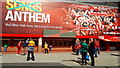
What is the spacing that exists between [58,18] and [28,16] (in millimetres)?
5151

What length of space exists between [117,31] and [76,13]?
9.39 meters

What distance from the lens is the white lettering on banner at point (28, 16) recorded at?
2410cm

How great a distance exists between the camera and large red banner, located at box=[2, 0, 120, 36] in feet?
79.6

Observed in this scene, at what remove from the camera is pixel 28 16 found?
25016 mm

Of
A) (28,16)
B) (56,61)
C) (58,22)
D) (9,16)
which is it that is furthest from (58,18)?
(56,61)

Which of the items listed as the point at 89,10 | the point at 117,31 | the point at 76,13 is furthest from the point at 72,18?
the point at 117,31

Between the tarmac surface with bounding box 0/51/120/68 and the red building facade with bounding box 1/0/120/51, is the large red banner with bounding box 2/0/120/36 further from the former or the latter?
the tarmac surface with bounding box 0/51/120/68

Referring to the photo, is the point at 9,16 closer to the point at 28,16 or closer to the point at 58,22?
the point at 28,16

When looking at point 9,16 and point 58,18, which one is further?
point 58,18

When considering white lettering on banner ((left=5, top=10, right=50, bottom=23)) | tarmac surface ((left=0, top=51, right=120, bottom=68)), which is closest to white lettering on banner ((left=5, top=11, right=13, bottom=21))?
white lettering on banner ((left=5, top=10, right=50, bottom=23))

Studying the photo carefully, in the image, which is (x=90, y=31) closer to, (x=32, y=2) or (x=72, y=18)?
(x=72, y=18)

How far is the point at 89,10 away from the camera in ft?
94.1

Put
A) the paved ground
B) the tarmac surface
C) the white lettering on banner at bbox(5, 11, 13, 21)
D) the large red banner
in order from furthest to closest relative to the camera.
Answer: the large red banner
the white lettering on banner at bbox(5, 11, 13, 21)
the paved ground
the tarmac surface

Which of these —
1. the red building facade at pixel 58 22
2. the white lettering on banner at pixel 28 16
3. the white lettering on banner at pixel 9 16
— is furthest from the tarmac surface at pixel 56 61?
the white lettering on banner at pixel 28 16
